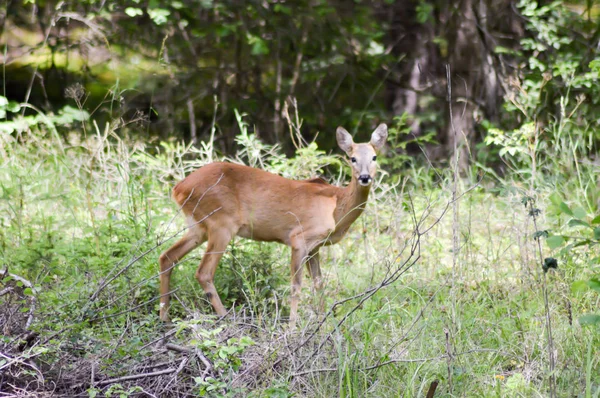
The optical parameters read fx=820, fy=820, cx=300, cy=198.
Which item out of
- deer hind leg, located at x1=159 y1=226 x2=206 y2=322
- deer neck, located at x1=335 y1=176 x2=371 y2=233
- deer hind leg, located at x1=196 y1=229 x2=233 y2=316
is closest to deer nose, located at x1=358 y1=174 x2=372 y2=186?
deer neck, located at x1=335 y1=176 x2=371 y2=233

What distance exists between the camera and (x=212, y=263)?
5.26 meters

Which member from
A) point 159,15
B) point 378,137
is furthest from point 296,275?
point 159,15

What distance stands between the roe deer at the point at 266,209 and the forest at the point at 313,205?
3 cm

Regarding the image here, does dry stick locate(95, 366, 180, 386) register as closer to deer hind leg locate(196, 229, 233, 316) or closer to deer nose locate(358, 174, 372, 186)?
deer hind leg locate(196, 229, 233, 316)

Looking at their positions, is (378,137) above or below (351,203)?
above

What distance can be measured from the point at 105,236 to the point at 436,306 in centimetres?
220

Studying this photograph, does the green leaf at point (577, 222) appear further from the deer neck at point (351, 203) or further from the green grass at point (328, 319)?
the deer neck at point (351, 203)

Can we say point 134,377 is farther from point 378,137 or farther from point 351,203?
point 378,137

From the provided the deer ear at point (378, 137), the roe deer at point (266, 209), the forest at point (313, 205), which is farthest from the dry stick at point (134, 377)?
the deer ear at point (378, 137)

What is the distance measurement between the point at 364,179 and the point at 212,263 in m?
1.11

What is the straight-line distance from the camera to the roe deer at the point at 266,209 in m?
5.41

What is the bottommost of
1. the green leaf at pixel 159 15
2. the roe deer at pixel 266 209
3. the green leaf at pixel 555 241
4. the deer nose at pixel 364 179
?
the roe deer at pixel 266 209

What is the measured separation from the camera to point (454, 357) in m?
3.89

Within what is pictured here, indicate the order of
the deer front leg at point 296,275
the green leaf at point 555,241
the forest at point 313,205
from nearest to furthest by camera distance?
the green leaf at point 555,241
the forest at point 313,205
the deer front leg at point 296,275
